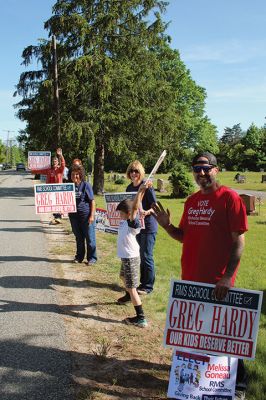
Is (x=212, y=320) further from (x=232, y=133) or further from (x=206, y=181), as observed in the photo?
(x=232, y=133)

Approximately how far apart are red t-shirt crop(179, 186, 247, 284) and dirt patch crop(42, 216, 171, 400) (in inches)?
42.7

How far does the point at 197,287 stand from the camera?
3.15 meters

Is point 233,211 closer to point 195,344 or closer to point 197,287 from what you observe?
point 197,287

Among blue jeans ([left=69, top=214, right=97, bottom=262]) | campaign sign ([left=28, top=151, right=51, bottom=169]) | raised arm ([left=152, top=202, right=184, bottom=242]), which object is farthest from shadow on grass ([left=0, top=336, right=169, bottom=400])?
campaign sign ([left=28, top=151, right=51, bottom=169])

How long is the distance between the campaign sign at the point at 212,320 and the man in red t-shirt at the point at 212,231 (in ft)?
0.36

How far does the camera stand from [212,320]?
3.13 metres

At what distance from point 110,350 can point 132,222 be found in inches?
59.8

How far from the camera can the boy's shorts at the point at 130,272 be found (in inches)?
192

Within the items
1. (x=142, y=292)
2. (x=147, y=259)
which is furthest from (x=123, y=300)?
(x=147, y=259)

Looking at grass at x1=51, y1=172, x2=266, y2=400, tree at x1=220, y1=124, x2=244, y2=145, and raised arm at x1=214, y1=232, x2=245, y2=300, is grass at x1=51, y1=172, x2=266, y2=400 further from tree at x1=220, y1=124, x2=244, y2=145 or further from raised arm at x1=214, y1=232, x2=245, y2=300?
tree at x1=220, y1=124, x2=244, y2=145

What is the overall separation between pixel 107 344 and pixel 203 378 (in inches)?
51.9

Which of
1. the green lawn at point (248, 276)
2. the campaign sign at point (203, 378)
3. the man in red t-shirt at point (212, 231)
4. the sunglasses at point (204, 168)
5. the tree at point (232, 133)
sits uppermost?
the tree at point (232, 133)

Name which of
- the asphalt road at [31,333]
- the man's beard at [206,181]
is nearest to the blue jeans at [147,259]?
the asphalt road at [31,333]

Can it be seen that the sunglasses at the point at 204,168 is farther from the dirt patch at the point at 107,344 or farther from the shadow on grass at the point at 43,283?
the shadow on grass at the point at 43,283
